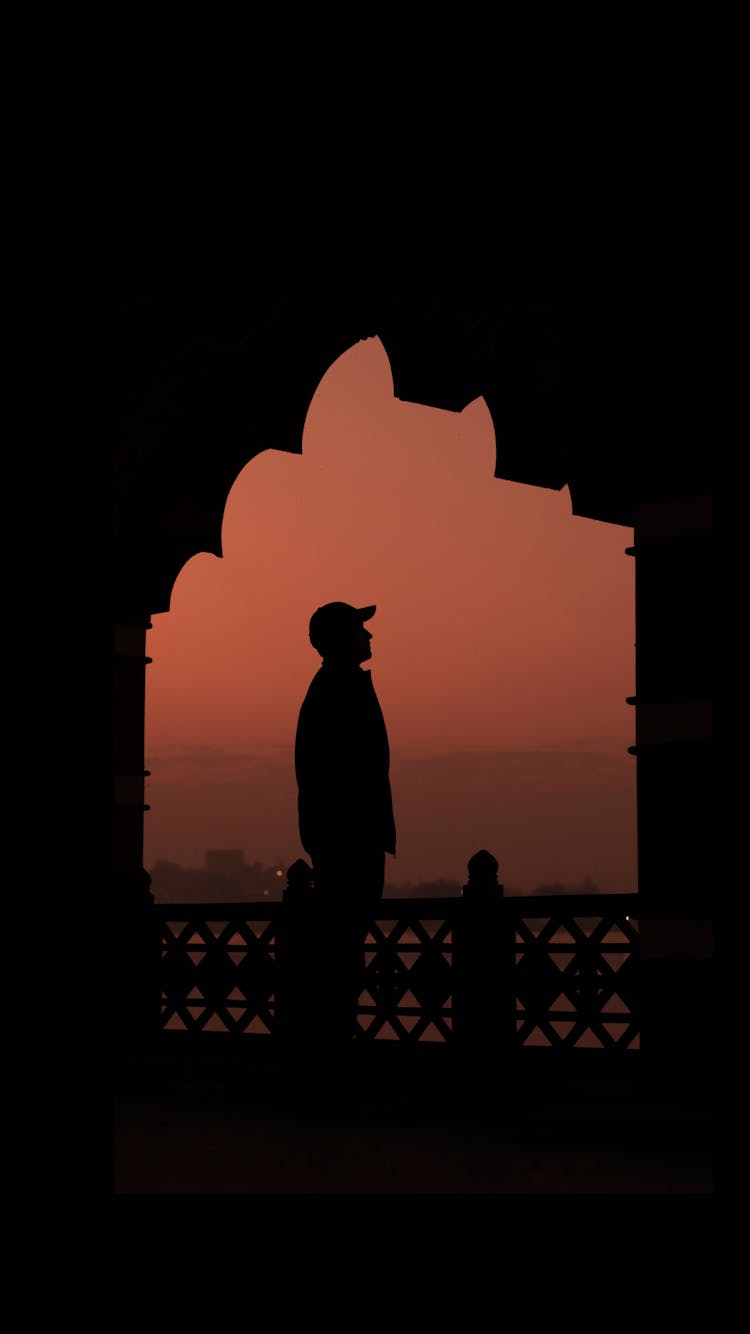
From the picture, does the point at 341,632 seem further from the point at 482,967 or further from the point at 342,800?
the point at 482,967

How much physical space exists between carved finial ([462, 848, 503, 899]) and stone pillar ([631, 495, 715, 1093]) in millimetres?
2381

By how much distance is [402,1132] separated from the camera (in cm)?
747

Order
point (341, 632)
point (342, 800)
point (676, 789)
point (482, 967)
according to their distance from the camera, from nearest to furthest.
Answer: point (676, 789) < point (342, 800) < point (341, 632) < point (482, 967)

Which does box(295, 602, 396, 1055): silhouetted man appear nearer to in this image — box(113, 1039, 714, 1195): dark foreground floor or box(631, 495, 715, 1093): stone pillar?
box(113, 1039, 714, 1195): dark foreground floor

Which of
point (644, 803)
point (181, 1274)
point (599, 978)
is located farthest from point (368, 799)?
point (181, 1274)

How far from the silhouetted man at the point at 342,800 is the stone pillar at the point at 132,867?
3.94 meters

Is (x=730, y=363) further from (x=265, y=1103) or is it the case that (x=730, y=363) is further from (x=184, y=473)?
(x=184, y=473)

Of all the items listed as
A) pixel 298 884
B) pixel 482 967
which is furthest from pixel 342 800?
pixel 298 884

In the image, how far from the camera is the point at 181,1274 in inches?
150

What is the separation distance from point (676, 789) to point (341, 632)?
1902 millimetres

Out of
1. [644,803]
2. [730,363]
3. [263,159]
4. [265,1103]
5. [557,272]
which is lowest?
[265,1103]

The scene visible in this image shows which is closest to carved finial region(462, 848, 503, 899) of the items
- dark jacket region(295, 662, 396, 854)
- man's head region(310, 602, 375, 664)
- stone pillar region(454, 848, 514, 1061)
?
stone pillar region(454, 848, 514, 1061)

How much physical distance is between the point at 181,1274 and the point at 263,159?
269 cm

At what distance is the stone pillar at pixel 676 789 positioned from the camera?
26.2 feet
